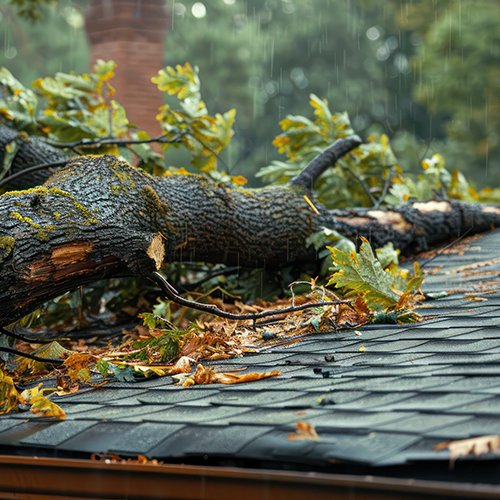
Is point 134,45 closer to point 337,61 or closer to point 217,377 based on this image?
point 217,377

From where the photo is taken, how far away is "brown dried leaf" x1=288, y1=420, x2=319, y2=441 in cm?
189

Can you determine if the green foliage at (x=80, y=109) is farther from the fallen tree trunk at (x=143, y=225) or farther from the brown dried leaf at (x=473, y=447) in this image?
the brown dried leaf at (x=473, y=447)

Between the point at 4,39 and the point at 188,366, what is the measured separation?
3265 centimetres

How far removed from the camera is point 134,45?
11023mm

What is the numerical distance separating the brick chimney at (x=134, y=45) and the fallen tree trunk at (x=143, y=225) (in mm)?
5901

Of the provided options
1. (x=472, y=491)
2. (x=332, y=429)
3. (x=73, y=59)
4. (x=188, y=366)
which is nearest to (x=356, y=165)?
(x=188, y=366)

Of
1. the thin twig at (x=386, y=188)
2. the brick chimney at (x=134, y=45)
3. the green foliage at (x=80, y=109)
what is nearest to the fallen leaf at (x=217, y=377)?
the green foliage at (x=80, y=109)

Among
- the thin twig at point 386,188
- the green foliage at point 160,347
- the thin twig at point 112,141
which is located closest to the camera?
the green foliage at point 160,347

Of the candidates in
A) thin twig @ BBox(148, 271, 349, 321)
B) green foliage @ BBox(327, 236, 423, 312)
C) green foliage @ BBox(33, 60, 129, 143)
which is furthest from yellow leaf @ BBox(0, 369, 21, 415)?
green foliage @ BBox(33, 60, 129, 143)

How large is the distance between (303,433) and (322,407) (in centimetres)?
27

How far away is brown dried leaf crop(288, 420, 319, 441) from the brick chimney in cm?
885

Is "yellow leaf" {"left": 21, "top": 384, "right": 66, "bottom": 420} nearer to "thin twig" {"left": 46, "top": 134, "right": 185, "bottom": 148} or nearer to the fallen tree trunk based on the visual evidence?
the fallen tree trunk

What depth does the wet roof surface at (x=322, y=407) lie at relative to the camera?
1.83 metres

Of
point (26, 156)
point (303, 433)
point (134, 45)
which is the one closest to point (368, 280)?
point (303, 433)
